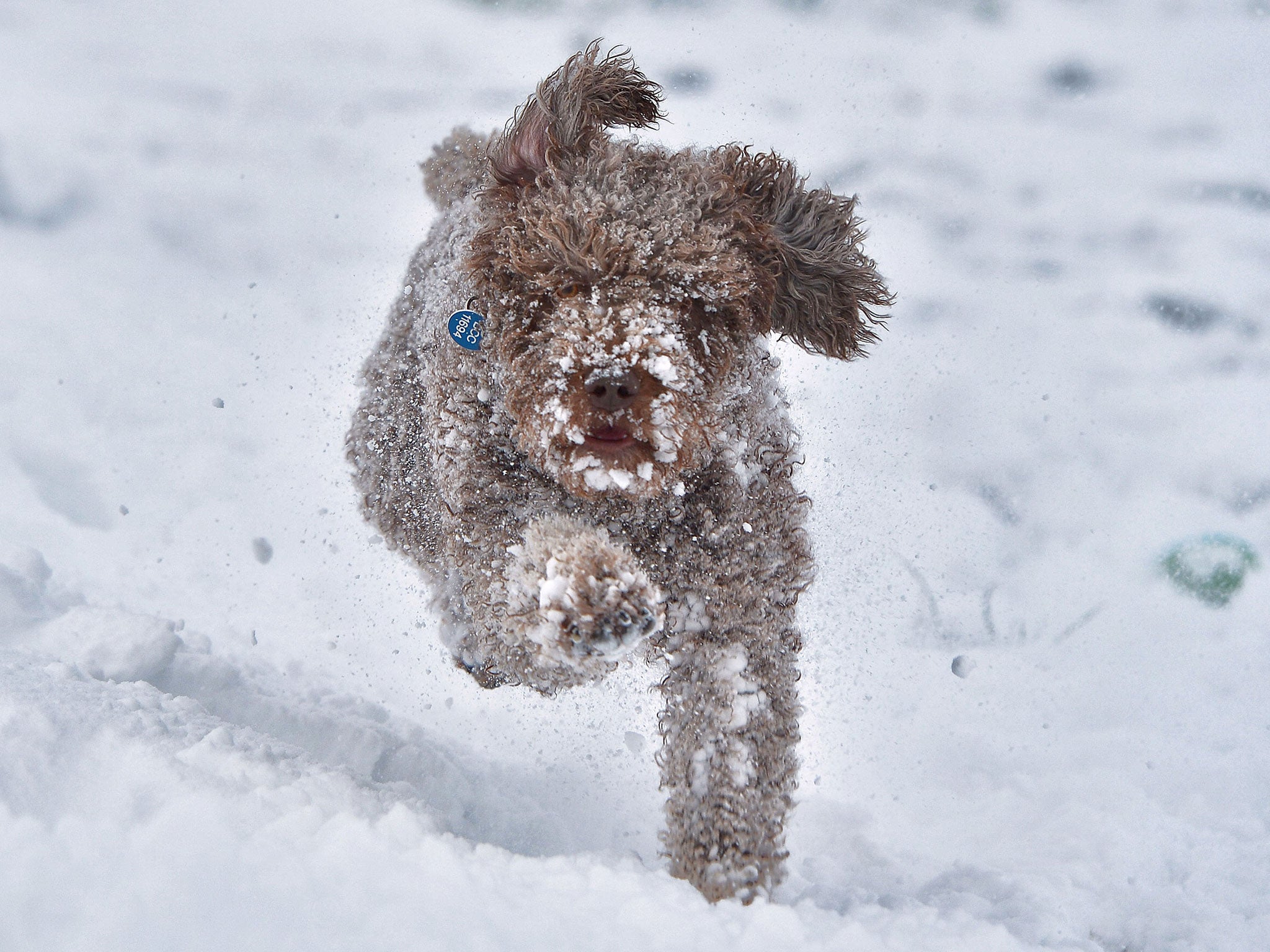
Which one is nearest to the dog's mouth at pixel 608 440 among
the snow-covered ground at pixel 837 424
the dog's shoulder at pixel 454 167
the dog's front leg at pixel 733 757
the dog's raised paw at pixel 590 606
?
the dog's raised paw at pixel 590 606

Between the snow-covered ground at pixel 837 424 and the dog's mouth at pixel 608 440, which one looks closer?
the dog's mouth at pixel 608 440

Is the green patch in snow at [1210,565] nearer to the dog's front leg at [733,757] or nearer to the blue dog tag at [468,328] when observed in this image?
the dog's front leg at [733,757]

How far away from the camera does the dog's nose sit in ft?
6.49

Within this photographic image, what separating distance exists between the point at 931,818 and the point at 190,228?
473cm

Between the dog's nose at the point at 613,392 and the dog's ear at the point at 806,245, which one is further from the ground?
the dog's ear at the point at 806,245

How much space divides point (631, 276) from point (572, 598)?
2.76 ft

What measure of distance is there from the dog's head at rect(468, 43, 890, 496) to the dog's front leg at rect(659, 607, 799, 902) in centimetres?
63

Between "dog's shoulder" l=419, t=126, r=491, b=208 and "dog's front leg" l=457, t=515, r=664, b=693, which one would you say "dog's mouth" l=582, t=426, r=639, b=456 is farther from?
"dog's shoulder" l=419, t=126, r=491, b=208

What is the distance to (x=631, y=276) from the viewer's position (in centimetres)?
208

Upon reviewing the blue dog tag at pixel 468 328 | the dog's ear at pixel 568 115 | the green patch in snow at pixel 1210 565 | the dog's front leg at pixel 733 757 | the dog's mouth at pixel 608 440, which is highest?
the dog's ear at pixel 568 115

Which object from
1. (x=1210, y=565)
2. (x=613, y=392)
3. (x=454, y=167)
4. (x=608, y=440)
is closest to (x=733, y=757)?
(x=608, y=440)

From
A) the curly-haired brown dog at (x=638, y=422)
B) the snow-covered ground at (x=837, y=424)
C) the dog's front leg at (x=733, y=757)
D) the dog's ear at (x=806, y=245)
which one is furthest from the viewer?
the snow-covered ground at (x=837, y=424)

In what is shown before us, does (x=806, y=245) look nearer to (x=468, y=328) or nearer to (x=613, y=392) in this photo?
(x=613, y=392)

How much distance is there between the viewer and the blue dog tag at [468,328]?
2.37m
